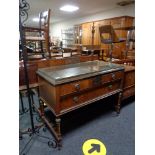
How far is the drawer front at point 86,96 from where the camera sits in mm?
1441

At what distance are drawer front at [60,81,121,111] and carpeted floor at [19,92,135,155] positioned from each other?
0.44 metres

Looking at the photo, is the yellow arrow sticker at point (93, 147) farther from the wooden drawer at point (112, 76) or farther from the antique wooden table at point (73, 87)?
the wooden drawer at point (112, 76)

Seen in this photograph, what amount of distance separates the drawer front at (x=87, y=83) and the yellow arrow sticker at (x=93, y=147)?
605 mm

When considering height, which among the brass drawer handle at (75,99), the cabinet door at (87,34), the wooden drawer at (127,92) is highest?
the cabinet door at (87,34)

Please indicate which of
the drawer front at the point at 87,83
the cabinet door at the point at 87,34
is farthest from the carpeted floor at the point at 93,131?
the cabinet door at the point at 87,34

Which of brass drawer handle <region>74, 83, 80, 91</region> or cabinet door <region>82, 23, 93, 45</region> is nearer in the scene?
brass drawer handle <region>74, 83, 80, 91</region>

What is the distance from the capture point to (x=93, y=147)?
155cm

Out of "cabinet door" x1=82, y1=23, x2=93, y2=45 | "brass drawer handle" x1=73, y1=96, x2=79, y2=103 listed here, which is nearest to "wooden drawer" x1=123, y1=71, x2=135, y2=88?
"brass drawer handle" x1=73, y1=96, x2=79, y2=103

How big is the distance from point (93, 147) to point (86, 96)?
54 cm

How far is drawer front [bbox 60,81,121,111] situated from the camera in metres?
1.44

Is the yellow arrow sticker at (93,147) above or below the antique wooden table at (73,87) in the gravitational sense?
below

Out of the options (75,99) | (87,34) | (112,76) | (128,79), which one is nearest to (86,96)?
(75,99)

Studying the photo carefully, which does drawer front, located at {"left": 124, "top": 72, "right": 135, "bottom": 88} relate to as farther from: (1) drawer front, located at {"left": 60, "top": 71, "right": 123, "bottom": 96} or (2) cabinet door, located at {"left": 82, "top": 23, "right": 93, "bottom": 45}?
(2) cabinet door, located at {"left": 82, "top": 23, "right": 93, "bottom": 45}
